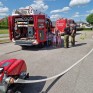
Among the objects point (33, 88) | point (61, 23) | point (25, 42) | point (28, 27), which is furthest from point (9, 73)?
point (61, 23)

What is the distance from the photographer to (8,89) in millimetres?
5598

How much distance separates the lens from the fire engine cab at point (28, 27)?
1638 cm

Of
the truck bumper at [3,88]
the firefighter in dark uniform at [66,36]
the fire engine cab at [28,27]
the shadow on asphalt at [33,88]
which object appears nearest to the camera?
the truck bumper at [3,88]

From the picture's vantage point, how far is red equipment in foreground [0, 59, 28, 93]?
18.0 ft

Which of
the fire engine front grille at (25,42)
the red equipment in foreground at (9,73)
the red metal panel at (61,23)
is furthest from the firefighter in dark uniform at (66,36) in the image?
the red metal panel at (61,23)

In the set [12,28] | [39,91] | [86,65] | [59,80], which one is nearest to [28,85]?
[39,91]

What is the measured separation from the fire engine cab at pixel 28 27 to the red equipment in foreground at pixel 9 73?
9.72 meters

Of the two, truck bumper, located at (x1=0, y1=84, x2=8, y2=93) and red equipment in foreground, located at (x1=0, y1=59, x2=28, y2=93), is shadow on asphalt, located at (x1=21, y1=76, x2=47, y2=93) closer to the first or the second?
red equipment in foreground, located at (x1=0, y1=59, x2=28, y2=93)

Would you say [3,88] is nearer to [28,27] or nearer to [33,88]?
[33,88]

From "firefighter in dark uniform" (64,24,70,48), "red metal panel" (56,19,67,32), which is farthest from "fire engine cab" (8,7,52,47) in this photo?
"red metal panel" (56,19,67,32)

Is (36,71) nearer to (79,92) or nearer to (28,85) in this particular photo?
(28,85)

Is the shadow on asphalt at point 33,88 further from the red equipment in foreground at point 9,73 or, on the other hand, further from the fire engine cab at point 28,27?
the fire engine cab at point 28,27

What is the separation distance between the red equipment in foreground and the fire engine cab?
972 cm

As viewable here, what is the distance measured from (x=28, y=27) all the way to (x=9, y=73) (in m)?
11.7
